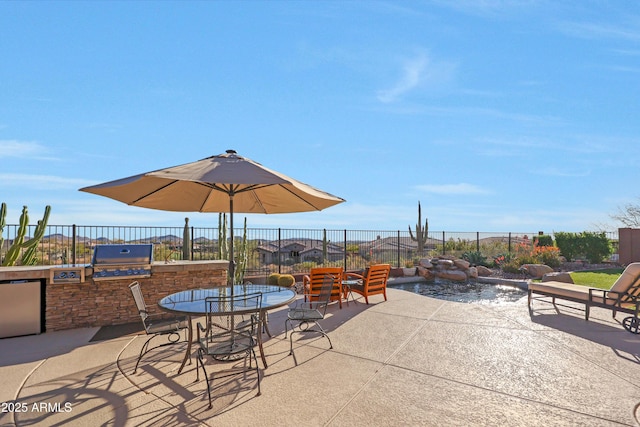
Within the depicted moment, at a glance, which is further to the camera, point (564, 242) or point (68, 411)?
point (564, 242)

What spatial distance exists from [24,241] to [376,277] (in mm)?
8985

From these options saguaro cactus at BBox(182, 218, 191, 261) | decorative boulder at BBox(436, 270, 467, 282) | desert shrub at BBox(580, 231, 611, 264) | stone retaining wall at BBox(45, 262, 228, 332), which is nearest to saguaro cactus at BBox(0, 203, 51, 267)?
saguaro cactus at BBox(182, 218, 191, 261)

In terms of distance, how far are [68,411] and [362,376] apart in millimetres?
2636

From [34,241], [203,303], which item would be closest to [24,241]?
[34,241]

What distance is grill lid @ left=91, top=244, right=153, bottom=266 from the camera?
567 cm

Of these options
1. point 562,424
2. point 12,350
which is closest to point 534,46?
point 562,424

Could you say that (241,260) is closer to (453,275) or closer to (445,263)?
(453,275)

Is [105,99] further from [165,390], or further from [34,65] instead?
[165,390]

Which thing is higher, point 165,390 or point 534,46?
point 534,46

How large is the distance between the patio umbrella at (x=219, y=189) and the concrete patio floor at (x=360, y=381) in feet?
5.38

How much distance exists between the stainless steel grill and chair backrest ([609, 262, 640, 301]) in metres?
7.92

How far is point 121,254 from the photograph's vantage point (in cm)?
580

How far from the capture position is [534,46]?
8.02 meters

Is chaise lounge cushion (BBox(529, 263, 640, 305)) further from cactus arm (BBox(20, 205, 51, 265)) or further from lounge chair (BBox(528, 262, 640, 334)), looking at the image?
cactus arm (BBox(20, 205, 51, 265))
